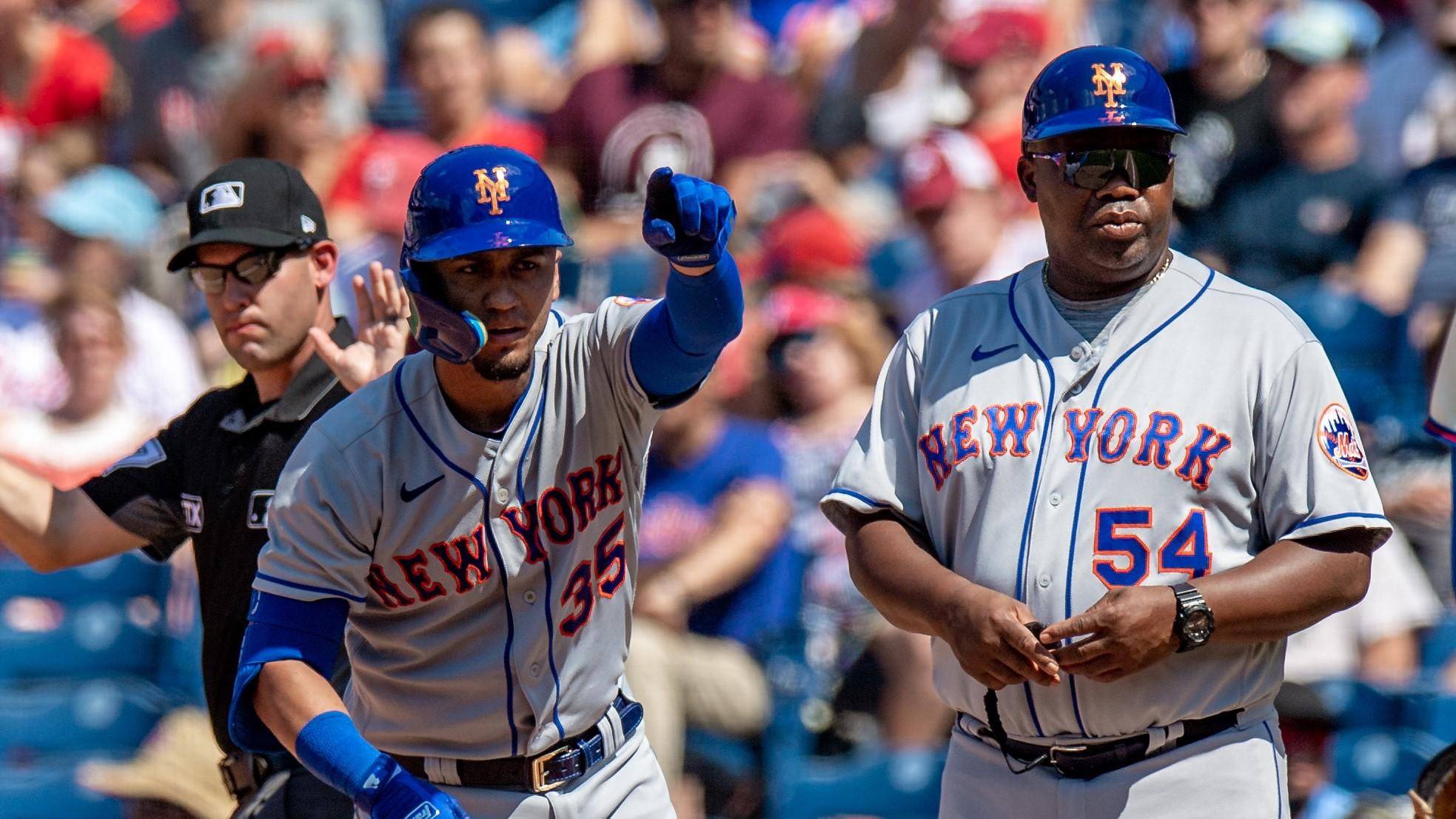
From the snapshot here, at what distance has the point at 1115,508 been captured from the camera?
2555mm

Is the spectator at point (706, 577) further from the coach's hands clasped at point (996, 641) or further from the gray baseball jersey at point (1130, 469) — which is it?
the coach's hands clasped at point (996, 641)

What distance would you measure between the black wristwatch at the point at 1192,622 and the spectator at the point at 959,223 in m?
3.52

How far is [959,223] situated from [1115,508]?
142 inches

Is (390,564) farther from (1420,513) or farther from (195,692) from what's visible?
(1420,513)

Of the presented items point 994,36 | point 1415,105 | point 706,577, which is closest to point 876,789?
point 706,577

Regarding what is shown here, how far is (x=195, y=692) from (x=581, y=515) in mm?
3199

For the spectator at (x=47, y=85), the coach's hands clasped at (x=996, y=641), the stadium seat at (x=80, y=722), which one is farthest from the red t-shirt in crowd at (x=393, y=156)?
the coach's hands clasped at (x=996, y=641)

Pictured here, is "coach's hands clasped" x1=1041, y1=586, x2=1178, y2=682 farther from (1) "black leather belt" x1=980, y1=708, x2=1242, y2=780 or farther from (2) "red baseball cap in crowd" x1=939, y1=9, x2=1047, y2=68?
(2) "red baseball cap in crowd" x1=939, y1=9, x2=1047, y2=68

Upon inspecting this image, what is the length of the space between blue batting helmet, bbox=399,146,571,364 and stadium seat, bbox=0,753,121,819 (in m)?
3.31

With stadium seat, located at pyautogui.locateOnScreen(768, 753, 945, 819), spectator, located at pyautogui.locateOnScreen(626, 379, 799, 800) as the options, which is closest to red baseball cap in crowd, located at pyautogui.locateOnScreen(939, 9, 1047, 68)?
spectator, located at pyautogui.locateOnScreen(626, 379, 799, 800)

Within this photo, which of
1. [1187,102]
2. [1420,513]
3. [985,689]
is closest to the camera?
[985,689]

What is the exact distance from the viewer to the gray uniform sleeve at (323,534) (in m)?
2.70

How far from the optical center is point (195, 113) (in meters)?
7.33

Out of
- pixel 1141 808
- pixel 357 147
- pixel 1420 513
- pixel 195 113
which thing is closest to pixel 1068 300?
pixel 1141 808
